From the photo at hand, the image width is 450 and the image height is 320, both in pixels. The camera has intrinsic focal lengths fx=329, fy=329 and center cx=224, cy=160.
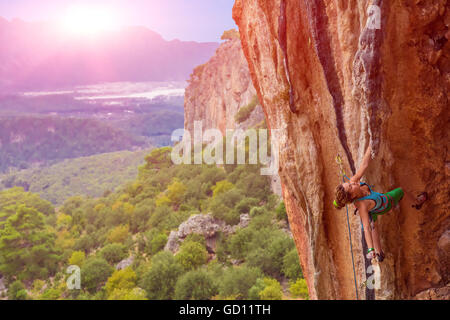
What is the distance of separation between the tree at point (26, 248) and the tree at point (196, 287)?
45.9 ft

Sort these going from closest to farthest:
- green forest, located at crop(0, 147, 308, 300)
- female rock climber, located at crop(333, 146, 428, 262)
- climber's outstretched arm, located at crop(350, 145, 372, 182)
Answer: female rock climber, located at crop(333, 146, 428, 262) → climber's outstretched arm, located at crop(350, 145, 372, 182) → green forest, located at crop(0, 147, 308, 300)

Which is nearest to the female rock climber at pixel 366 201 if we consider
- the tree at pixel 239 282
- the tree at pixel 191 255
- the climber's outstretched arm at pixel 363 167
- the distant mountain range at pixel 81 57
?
the climber's outstretched arm at pixel 363 167

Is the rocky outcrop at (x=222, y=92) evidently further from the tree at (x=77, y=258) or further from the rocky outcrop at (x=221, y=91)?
the tree at (x=77, y=258)

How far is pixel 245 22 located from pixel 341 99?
2210 mm

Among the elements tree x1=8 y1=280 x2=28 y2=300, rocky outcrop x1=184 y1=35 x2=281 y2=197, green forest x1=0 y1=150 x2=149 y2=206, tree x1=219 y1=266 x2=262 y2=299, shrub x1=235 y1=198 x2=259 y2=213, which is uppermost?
rocky outcrop x1=184 y1=35 x2=281 y2=197

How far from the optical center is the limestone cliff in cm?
298

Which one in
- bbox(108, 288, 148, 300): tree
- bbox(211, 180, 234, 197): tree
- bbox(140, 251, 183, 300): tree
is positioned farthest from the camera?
bbox(211, 180, 234, 197): tree

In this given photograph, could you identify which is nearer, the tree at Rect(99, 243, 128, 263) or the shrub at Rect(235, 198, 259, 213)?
the shrub at Rect(235, 198, 259, 213)

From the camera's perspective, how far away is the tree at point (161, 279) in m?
15.5

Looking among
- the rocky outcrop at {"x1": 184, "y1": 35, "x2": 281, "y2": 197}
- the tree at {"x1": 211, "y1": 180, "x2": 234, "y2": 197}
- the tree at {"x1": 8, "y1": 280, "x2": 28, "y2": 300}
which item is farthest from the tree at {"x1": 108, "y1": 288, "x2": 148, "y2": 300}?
the rocky outcrop at {"x1": 184, "y1": 35, "x2": 281, "y2": 197}

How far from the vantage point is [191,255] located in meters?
15.8

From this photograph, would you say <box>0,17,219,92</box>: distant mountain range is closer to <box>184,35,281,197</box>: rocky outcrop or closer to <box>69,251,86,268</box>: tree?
<box>184,35,281,197</box>: rocky outcrop

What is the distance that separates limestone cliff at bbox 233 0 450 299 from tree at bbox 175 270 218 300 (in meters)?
10.3

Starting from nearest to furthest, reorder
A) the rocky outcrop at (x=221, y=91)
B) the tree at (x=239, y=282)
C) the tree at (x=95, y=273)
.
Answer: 1. the tree at (x=239, y=282)
2. the tree at (x=95, y=273)
3. the rocky outcrop at (x=221, y=91)
